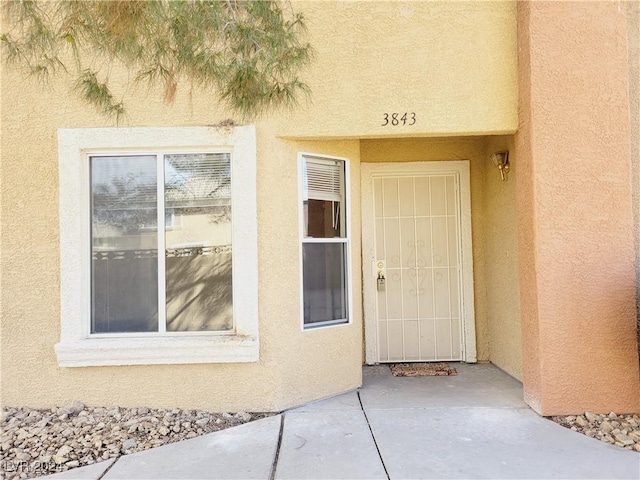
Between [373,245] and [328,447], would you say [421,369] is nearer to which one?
[373,245]

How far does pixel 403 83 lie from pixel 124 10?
2.71 m

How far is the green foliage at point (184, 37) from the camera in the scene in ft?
10.4

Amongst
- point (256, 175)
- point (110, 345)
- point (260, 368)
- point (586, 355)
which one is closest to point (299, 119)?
point (256, 175)

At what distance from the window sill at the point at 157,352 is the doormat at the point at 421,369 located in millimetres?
2157

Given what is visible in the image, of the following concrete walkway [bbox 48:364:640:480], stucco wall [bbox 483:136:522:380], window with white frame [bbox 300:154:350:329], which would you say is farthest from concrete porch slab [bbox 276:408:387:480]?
stucco wall [bbox 483:136:522:380]

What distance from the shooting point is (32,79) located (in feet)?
15.7

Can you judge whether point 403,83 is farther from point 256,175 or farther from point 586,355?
point 586,355

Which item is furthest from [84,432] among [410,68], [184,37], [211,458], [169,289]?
[410,68]

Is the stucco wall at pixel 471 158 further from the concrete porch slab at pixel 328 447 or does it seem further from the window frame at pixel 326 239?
the concrete porch slab at pixel 328 447

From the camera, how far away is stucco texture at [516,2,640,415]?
452cm

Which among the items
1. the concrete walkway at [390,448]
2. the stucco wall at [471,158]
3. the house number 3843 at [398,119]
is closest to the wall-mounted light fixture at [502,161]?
the stucco wall at [471,158]

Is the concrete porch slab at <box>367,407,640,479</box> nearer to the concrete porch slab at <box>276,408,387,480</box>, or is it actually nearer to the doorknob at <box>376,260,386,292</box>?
the concrete porch slab at <box>276,408,387,480</box>

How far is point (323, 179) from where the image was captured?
5238 mm

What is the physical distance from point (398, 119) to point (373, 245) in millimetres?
2067
